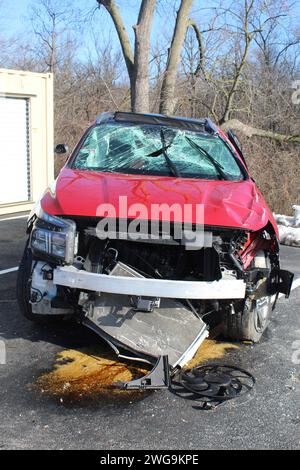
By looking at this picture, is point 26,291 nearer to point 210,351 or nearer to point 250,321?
point 210,351

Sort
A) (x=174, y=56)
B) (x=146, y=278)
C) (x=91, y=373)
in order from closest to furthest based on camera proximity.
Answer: (x=146, y=278) → (x=91, y=373) → (x=174, y=56)

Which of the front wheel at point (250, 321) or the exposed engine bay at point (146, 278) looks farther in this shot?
the front wheel at point (250, 321)

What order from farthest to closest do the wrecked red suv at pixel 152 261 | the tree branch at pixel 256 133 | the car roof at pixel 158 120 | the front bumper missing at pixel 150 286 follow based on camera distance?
the tree branch at pixel 256 133 → the car roof at pixel 158 120 → the wrecked red suv at pixel 152 261 → the front bumper missing at pixel 150 286

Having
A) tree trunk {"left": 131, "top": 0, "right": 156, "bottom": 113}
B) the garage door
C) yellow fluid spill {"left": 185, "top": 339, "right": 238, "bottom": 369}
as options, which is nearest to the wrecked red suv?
yellow fluid spill {"left": 185, "top": 339, "right": 238, "bottom": 369}

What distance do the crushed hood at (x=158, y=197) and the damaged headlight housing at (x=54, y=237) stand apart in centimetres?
7

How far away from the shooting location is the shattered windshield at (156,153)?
480 cm

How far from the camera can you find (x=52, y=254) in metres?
3.70

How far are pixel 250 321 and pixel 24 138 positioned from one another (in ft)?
29.8

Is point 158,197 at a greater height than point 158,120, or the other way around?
point 158,120

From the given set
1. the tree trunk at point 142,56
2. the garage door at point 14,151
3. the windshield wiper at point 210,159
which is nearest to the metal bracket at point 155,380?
the windshield wiper at point 210,159

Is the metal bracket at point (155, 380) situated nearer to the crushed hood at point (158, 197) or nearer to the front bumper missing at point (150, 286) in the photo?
the front bumper missing at point (150, 286)

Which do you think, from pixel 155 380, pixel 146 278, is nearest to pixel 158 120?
pixel 146 278

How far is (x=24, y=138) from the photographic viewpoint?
12047 millimetres
